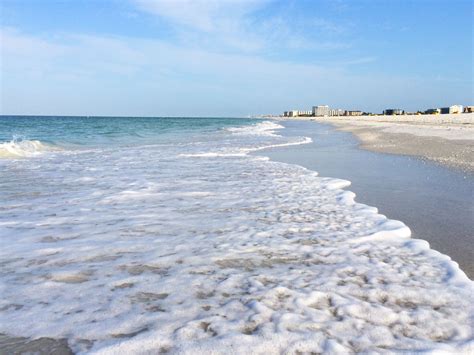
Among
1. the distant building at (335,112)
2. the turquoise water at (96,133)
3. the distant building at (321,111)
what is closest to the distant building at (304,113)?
the distant building at (321,111)

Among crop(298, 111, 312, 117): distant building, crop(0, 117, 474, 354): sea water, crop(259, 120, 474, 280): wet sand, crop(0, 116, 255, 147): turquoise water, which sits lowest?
crop(0, 116, 255, 147): turquoise water

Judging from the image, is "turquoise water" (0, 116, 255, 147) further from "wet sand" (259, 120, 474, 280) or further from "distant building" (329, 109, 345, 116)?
"distant building" (329, 109, 345, 116)

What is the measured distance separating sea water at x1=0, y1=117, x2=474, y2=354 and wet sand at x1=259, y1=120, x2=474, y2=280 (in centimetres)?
25

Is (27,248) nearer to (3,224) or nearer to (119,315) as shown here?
(3,224)

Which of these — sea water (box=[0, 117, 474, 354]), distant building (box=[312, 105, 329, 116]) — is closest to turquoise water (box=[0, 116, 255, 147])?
sea water (box=[0, 117, 474, 354])

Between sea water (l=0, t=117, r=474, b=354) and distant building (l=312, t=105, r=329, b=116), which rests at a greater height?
distant building (l=312, t=105, r=329, b=116)

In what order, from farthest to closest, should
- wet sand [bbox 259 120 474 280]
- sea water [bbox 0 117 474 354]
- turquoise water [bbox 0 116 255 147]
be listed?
turquoise water [bbox 0 116 255 147], wet sand [bbox 259 120 474 280], sea water [bbox 0 117 474 354]

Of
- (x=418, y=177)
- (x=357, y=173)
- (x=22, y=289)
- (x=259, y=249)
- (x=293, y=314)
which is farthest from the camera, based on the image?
(x=357, y=173)

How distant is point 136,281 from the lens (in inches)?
122

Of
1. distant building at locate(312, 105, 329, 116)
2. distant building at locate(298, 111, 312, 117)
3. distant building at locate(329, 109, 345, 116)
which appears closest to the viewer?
distant building at locate(329, 109, 345, 116)

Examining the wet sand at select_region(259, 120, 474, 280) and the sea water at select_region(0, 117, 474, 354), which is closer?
the sea water at select_region(0, 117, 474, 354)

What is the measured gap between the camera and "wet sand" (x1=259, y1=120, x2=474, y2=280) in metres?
4.02


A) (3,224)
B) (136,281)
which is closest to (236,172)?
(3,224)

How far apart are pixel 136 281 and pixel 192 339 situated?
96cm
